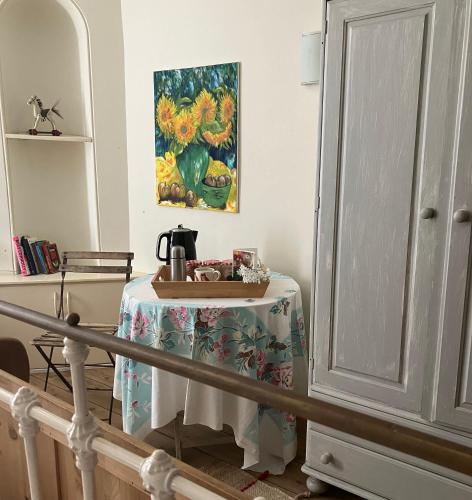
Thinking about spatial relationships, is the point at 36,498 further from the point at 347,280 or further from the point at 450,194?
the point at 450,194

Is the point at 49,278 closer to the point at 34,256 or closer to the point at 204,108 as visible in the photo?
the point at 34,256

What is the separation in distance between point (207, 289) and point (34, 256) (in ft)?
5.96

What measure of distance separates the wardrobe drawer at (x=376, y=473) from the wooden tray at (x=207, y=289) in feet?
2.13

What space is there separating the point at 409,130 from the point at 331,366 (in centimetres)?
95

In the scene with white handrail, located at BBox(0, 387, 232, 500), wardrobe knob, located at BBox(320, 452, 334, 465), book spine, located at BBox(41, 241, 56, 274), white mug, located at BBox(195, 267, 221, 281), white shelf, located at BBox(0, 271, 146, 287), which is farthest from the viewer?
book spine, located at BBox(41, 241, 56, 274)

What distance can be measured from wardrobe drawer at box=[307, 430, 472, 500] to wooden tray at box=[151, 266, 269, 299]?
2.13 ft

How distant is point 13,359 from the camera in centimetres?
221

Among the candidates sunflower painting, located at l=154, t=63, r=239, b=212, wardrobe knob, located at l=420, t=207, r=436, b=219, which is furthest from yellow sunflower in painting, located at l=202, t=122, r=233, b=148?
wardrobe knob, located at l=420, t=207, r=436, b=219

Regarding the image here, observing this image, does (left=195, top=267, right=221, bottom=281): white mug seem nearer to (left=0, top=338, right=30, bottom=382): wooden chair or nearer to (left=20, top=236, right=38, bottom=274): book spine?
(left=0, top=338, right=30, bottom=382): wooden chair

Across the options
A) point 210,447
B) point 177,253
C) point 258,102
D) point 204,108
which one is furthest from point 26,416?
point 204,108

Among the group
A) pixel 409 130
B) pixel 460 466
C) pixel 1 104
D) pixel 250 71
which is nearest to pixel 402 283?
pixel 409 130

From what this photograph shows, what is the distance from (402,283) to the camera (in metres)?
1.77

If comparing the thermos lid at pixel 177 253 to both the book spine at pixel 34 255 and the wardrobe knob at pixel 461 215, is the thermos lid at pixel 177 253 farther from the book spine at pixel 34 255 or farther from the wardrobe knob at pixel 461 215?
the book spine at pixel 34 255

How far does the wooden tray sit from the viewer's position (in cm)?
224
